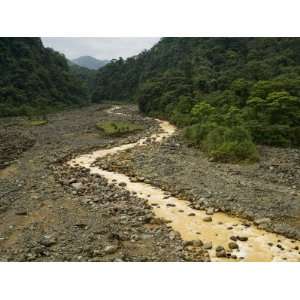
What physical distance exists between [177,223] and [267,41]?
29.6 meters

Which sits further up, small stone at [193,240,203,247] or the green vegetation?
small stone at [193,240,203,247]

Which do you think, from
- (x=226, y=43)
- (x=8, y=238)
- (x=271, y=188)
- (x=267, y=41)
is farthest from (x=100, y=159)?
(x=226, y=43)

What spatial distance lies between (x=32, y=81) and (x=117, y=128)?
1587 cm

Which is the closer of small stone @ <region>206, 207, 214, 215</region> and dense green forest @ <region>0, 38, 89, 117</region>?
small stone @ <region>206, 207, 214, 215</region>

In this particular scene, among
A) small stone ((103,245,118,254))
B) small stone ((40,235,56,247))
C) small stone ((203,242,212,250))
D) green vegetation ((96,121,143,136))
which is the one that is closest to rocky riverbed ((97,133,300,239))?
small stone ((203,242,212,250))

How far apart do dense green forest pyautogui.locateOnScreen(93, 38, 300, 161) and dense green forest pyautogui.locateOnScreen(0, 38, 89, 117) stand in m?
8.69

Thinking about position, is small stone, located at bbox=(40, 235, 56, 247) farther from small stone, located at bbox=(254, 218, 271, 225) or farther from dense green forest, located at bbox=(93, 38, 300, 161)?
dense green forest, located at bbox=(93, 38, 300, 161)

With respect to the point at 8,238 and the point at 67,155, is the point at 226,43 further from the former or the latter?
the point at 8,238

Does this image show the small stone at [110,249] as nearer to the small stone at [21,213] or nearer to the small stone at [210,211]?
the small stone at [21,213]

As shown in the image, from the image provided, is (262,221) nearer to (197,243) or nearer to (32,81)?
(197,243)

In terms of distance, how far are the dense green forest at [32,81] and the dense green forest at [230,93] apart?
869cm

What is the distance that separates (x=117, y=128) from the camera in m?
27.9

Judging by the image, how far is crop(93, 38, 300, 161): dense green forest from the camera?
71.8 ft

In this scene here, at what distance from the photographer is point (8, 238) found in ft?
37.0
